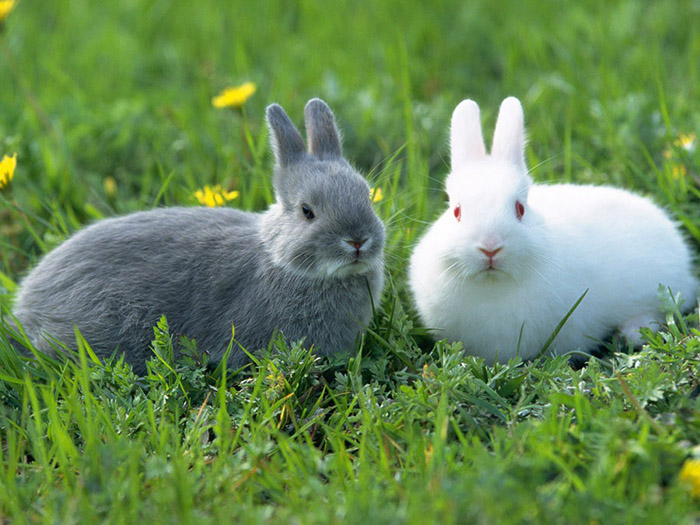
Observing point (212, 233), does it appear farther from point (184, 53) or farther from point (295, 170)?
point (184, 53)

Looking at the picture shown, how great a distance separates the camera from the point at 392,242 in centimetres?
→ 421

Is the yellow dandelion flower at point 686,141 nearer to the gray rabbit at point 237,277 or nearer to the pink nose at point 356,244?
the gray rabbit at point 237,277

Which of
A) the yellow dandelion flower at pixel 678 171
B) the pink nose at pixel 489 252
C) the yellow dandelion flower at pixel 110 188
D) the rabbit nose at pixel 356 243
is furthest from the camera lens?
the yellow dandelion flower at pixel 110 188

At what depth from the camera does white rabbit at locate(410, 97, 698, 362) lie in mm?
3441

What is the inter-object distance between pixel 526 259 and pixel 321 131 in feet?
3.75

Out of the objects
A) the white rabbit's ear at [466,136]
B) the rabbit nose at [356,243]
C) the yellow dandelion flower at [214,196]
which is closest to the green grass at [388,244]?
the yellow dandelion flower at [214,196]

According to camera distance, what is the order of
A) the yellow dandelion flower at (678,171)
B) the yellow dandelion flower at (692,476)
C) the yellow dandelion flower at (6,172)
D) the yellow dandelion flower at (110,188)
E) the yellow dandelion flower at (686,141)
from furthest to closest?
the yellow dandelion flower at (110,188)
the yellow dandelion flower at (686,141)
the yellow dandelion flower at (678,171)
the yellow dandelion flower at (6,172)
the yellow dandelion flower at (692,476)

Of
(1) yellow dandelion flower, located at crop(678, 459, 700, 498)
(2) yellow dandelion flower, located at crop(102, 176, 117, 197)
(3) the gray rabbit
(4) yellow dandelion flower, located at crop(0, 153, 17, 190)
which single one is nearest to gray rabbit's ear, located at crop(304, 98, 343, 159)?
(3) the gray rabbit

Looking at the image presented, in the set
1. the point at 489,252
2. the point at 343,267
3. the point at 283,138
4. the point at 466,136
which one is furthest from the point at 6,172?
the point at 489,252

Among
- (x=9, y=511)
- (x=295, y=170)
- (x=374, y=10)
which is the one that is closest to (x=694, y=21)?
(x=374, y=10)

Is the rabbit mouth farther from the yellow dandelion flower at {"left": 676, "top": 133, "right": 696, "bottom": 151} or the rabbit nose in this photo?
the yellow dandelion flower at {"left": 676, "top": 133, "right": 696, "bottom": 151}

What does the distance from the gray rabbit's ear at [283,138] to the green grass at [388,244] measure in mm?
580

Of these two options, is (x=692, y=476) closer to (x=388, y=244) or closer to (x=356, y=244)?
(x=356, y=244)

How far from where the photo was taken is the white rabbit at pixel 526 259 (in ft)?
11.3
